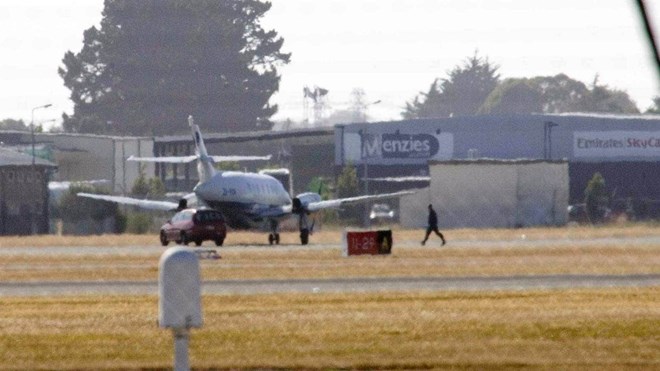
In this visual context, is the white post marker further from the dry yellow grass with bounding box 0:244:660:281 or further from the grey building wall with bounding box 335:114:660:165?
the grey building wall with bounding box 335:114:660:165

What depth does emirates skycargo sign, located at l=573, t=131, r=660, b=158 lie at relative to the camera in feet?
406

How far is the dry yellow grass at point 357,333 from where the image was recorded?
845 inches

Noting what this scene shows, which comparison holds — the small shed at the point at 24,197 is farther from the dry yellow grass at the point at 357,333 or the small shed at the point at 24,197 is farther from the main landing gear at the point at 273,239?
the dry yellow grass at the point at 357,333

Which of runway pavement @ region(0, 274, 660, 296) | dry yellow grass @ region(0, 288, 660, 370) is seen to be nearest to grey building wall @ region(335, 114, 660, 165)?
runway pavement @ region(0, 274, 660, 296)

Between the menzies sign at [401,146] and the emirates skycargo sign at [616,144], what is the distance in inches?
387

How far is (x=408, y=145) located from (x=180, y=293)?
114 metres

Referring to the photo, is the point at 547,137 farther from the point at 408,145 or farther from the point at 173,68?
the point at 173,68

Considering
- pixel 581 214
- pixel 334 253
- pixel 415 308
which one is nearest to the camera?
pixel 415 308

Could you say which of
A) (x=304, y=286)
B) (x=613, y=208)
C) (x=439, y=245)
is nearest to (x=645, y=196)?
(x=613, y=208)

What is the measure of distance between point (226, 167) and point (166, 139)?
16.3 ft

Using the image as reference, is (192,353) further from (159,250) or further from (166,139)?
(166,139)

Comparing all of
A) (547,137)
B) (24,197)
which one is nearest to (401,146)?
(547,137)

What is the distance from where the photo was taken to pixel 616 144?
124 m

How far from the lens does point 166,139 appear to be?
129 m
